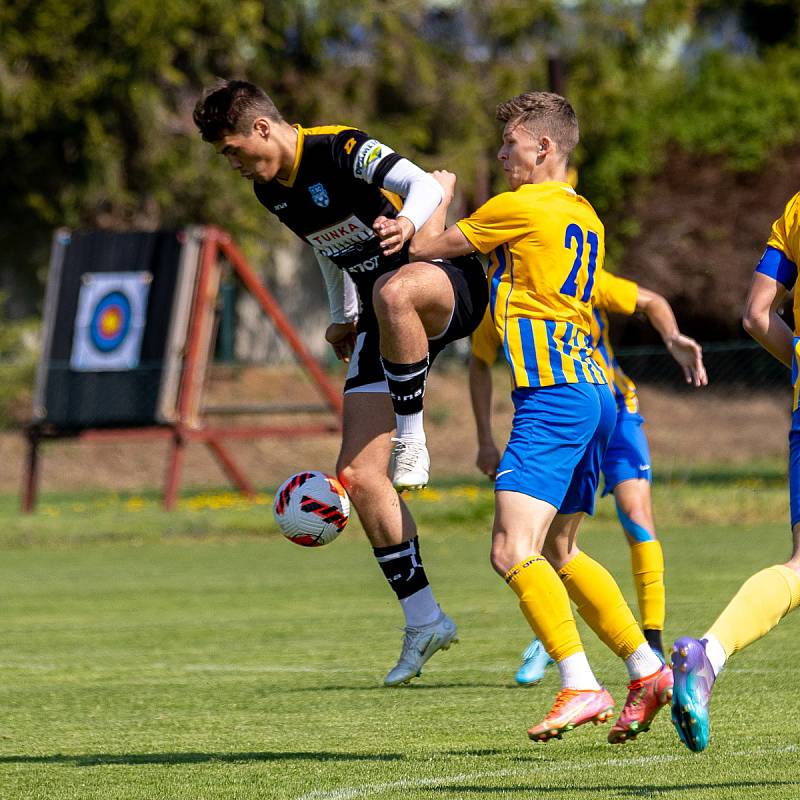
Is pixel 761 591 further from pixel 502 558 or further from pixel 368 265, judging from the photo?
pixel 368 265

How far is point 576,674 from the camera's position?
5.06 meters

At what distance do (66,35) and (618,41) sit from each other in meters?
11.8

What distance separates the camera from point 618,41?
3375 centimetres

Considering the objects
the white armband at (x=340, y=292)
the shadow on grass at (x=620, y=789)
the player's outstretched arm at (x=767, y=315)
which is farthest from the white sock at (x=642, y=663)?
the white armband at (x=340, y=292)

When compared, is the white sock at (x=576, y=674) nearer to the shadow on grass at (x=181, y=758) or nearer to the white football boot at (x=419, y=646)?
the shadow on grass at (x=181, y=758)

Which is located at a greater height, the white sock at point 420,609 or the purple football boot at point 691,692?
the purple football boot at point 691,692

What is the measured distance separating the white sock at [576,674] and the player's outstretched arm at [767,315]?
1.16 m

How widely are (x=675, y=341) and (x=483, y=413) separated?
914mm

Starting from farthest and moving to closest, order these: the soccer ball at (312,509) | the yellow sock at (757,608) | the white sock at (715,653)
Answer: the soccer ball at (312,509)
the yellow sock at (757,608)
the white sock at (715,653)

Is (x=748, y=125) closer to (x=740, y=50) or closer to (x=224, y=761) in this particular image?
(x=740, y=50)

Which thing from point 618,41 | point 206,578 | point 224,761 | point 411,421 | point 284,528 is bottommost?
point 206,578

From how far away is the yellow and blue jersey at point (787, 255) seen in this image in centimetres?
498

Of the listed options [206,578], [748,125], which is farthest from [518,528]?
[748,125]

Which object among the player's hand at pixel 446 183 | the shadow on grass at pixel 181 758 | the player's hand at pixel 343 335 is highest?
the player's hand at pixel 446 183
